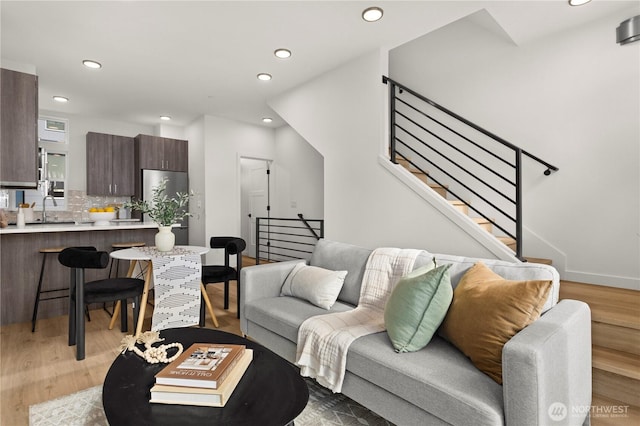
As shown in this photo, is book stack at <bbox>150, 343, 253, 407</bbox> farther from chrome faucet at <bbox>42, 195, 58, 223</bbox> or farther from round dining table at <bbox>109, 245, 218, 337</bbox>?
chrome faucet at <bbox>42, 195, 58, 223</bbox>

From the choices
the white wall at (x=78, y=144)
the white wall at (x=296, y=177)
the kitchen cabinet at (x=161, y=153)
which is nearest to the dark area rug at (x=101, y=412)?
the white wall at (x=296, y=177)

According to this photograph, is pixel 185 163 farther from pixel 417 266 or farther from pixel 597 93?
pixel 597 93

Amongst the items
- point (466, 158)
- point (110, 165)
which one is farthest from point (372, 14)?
point (110, 165)

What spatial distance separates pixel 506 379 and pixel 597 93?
313 cm

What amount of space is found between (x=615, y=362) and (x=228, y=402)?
83.2 inches

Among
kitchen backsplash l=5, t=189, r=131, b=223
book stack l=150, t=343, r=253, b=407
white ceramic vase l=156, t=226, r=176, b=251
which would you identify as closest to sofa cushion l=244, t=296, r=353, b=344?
book stack l=150, t=343, r=253, b=407

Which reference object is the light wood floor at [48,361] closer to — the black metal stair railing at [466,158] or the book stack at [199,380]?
the book stack at [199,380]

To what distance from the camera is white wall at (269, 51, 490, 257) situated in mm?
3155

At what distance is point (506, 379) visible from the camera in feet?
4.03

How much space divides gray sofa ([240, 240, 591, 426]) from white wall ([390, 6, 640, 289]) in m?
1.94

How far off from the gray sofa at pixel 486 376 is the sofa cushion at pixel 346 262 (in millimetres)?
438

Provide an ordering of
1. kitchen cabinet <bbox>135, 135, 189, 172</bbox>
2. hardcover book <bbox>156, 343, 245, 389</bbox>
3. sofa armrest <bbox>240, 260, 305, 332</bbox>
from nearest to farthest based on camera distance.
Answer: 1. hardcover book <bbox>156, 343, 245, 389</bbox>
2. sofa armrest <bbox>240, 260, 305, 332</bbox>
3. kitchen cabinet <bbox>135, 135, 189, 172</bbox>

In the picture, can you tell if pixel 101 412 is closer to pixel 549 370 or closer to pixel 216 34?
pixel 549 370

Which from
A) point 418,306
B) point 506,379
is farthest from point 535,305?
point 418,306
